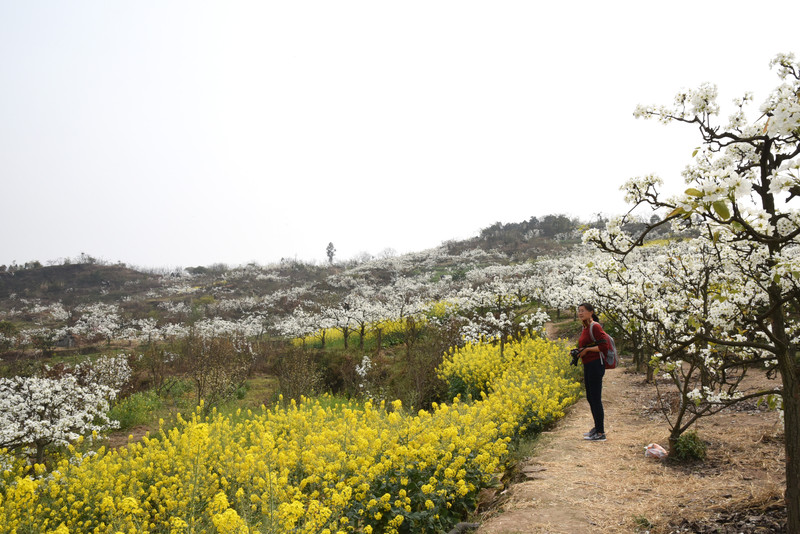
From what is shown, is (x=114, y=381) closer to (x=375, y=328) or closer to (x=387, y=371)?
(x=387, y=371)

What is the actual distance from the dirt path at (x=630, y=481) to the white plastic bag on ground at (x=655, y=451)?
10 centimetres

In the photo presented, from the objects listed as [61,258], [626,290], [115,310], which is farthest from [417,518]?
[61,258]

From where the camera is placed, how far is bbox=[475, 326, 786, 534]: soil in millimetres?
3633

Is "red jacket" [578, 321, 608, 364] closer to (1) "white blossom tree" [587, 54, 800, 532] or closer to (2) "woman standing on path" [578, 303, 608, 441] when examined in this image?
(2) "woman standing on path" [578, 303, 608, 441]

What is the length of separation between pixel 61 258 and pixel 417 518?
246 ft

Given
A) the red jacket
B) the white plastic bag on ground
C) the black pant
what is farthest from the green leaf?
the black pant

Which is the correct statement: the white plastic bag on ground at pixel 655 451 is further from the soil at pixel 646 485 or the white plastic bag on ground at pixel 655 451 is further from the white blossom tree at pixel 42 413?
the white blossom tree at pixel 42 413

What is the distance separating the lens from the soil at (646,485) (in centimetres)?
363

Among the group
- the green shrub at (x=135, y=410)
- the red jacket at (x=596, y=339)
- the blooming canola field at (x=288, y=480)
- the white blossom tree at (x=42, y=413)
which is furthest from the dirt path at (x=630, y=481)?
the green shrub at (x=135, y=410)

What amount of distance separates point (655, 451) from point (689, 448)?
1.36ft

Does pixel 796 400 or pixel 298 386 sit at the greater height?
→ pixel 796 400

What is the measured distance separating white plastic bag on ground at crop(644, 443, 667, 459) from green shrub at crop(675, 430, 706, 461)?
0.19 meters

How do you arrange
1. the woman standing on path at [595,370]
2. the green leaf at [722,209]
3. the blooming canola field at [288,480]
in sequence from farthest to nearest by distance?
1. the woman standing on path at [595,370]
2. the blooming canola field at [288,480]
3. the green leaf at [722,209]

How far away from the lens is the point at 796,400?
283 cm
